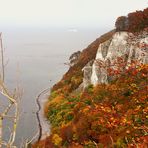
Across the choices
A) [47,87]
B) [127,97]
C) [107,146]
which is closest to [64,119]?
[127,97]

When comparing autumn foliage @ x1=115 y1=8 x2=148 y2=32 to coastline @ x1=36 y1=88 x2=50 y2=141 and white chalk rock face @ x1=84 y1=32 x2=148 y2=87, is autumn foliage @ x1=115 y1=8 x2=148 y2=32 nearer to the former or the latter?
white chalk rock face @ x1=84 y1=32 x2=148 y2=87

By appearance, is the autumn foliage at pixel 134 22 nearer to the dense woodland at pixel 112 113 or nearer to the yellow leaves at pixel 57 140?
the dense woodland at pixel 112 113

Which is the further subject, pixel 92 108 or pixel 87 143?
pixel 92 108

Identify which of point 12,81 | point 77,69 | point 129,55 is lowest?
point 12,81

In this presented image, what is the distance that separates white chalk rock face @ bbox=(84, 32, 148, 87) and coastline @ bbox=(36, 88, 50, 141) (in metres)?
7.73

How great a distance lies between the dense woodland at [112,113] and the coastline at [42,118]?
1005 millimetres

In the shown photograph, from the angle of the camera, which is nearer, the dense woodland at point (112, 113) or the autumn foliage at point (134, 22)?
the dense woodland at point (112, 113)

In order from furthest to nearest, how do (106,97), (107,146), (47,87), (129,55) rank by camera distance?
(47,87)
(129,55)
(106,97)
(107,146)

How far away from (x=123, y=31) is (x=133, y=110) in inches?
698

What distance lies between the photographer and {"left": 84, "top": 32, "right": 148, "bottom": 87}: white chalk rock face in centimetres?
4222

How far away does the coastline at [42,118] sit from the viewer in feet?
151

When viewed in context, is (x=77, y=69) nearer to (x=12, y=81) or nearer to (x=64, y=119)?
(x=64, y=119)

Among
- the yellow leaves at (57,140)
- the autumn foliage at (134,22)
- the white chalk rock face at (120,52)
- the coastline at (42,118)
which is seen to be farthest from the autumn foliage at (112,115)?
the autumn foliage at (134,22)

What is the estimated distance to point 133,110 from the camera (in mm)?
31547
